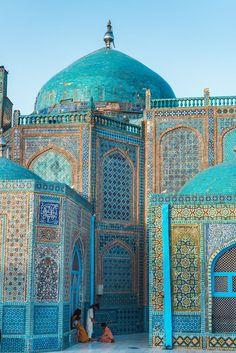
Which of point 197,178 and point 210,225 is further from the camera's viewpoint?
point 197,178

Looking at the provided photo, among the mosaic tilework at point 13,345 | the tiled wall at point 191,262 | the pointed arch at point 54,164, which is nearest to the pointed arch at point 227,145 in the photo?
the pointed arch at point 54,164

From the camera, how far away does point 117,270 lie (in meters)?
19.9

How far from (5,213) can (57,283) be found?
211 centimetres

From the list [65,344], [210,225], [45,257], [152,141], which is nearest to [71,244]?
[45,257]

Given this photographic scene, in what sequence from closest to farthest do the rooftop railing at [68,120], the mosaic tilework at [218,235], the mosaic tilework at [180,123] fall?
the mosaic tilework at [218,235]
the rooftop railing at [68,120]
the mosaic tilework at [180,123]

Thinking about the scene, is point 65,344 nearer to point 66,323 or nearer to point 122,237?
point 66,323

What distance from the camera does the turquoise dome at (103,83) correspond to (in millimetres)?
24328

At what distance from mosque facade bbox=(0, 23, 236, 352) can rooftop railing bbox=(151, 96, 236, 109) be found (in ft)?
0.12

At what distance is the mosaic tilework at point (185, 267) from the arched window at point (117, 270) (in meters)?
4.59

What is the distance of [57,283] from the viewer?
15062 mm

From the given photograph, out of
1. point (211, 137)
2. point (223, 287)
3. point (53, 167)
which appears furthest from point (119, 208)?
point (223, 287)

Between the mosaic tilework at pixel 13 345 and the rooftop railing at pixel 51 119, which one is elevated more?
the rooftop railing at pixel 51 119

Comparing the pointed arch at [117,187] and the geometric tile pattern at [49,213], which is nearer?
the geometric tile pattern at [49,213]

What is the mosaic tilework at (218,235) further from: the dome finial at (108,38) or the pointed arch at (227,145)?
the dome finial at (108,38)
